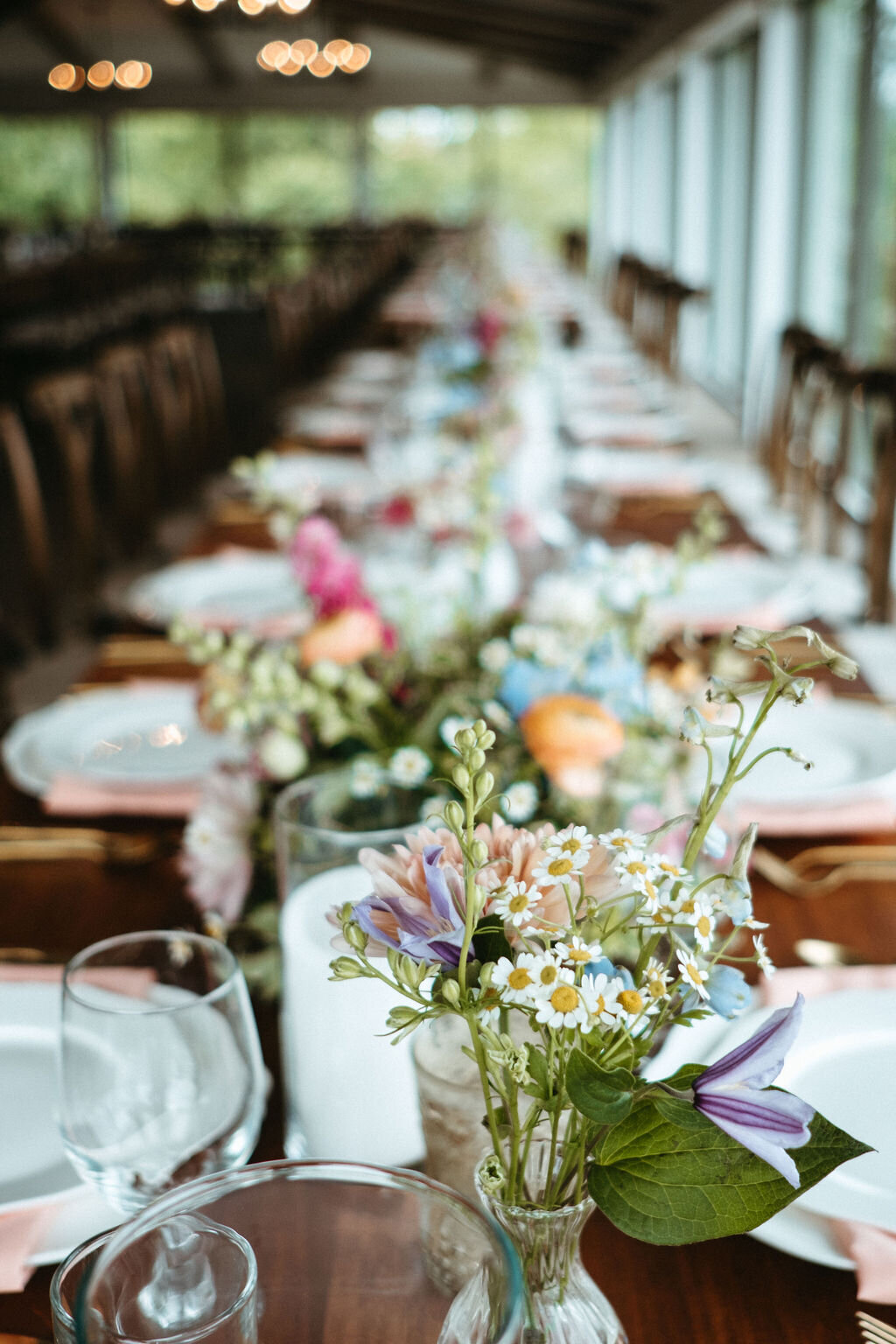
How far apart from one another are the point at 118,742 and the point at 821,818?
2.15 feet

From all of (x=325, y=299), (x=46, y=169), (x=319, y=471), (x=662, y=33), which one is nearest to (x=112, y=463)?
(x=319, y=471)

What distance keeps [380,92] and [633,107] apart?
3808 mm

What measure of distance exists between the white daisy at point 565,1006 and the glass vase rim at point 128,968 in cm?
24

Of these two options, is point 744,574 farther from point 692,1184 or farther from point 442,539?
point 692,1184

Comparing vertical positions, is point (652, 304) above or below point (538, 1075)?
above

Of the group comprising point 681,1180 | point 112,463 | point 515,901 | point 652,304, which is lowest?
point 112,463

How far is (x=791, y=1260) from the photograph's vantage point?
0.67 m

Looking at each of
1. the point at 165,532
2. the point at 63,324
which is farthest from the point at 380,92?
the point at 165,532

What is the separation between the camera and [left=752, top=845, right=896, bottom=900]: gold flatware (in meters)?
1.05

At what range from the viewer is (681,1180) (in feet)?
1.58

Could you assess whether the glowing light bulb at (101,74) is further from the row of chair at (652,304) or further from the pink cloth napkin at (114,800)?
the pink cloth napkin at (114,800)

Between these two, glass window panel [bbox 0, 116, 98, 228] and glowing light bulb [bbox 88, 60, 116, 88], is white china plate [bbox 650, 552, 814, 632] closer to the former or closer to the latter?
glowing light bulb [bbox 88, 60, 116, 88]

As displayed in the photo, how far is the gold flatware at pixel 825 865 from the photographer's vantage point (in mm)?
1046

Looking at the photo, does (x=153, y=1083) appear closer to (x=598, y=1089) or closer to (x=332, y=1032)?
(x=332, y=1032)
